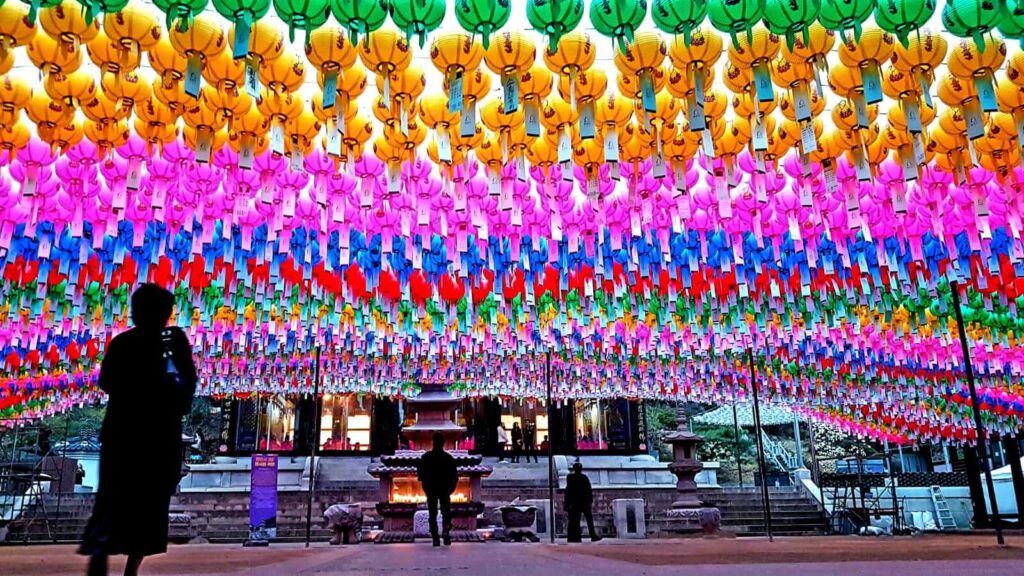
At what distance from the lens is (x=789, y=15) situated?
4.10 meters

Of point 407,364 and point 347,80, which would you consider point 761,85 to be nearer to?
point 347,80

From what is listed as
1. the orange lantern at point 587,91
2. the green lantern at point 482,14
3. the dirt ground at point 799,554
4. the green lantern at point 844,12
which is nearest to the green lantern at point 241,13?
the green lantern at point 482,14

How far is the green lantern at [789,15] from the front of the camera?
4.06 m

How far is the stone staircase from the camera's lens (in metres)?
16.6

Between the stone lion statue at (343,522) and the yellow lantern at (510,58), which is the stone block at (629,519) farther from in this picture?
the yellow lantern at (510,58)

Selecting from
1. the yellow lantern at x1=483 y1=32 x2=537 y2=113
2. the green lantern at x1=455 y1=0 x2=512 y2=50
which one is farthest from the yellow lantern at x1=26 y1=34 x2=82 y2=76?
the yellow lantern at x1=483 y1=32 x2=537 y2=113

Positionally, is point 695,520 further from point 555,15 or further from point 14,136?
point 14,136

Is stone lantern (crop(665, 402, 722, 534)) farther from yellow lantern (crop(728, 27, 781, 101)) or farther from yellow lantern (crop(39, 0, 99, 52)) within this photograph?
yellow lantern (crop(39, 0, 99, 52))

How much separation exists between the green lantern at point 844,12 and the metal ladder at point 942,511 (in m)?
20.3

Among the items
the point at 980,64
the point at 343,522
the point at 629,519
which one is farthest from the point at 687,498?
the point at 980,64

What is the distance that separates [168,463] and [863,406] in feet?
66.7

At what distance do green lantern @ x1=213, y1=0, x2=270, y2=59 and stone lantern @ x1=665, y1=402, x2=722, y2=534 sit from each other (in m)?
12.3

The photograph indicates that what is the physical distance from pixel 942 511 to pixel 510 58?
21.7 m

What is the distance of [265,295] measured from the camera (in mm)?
9094
